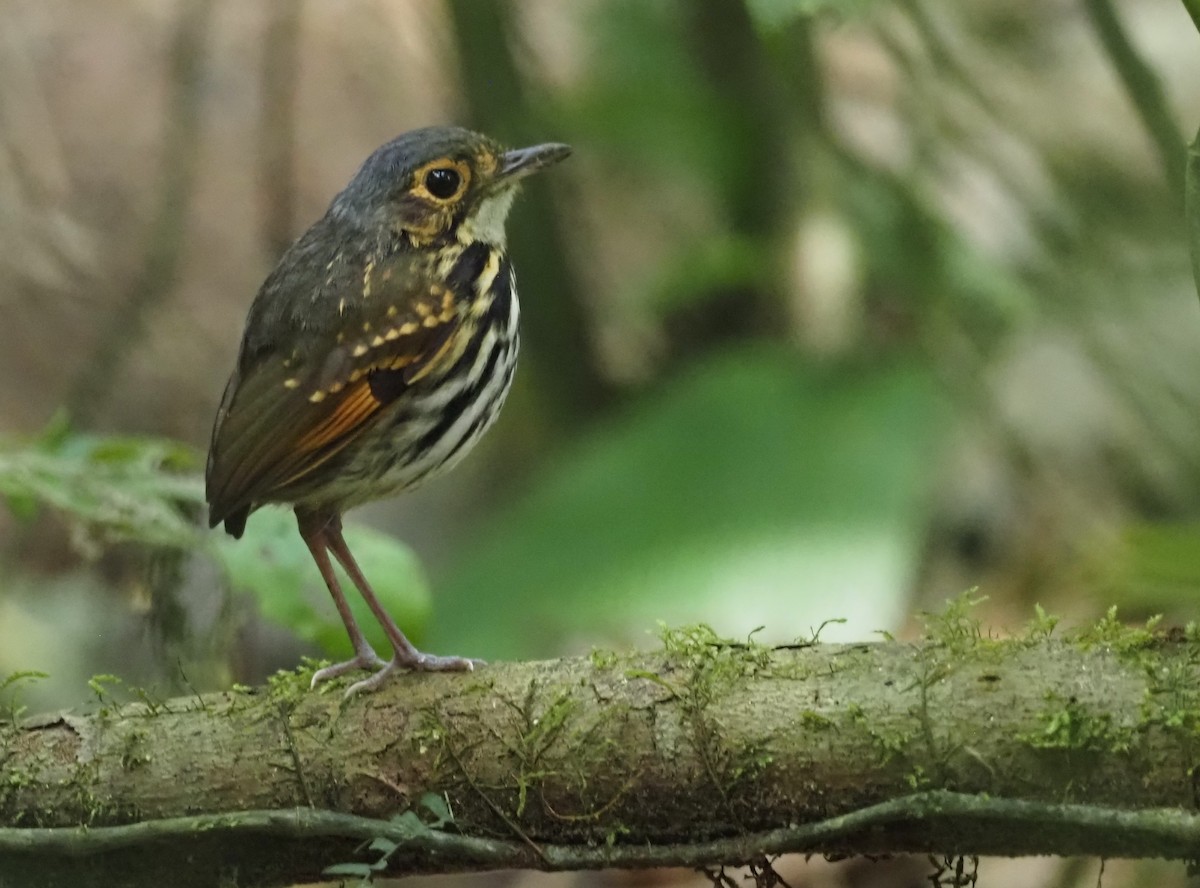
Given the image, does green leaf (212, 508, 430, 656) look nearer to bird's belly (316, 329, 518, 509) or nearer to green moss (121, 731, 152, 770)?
bird's belly (316, 329, 518, 509)

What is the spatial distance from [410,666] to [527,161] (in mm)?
1052

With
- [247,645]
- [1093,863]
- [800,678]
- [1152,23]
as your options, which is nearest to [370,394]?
[800,678]

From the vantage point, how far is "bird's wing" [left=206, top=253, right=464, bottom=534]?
2643mm

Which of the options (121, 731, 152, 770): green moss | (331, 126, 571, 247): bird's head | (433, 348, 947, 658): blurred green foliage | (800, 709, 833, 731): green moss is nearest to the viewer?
(800, 709, 833, 731): green moss

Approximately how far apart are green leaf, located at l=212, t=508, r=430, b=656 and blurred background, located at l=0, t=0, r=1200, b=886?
1 centimetres

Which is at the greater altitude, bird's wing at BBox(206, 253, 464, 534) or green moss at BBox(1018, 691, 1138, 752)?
bird's wing at BBox(206, 253, 464, 534)

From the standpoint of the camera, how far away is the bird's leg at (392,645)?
2.42 metres

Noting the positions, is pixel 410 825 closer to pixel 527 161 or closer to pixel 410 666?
pixel 410 666

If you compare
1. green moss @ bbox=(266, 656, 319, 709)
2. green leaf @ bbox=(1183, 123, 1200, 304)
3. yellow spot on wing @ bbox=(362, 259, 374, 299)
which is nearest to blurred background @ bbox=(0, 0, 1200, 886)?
green moss @ bbox=(266, 656, 319, 709)

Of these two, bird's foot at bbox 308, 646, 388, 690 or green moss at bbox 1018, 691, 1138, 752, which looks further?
bird's foot at bbox 308, 646, 388, 690

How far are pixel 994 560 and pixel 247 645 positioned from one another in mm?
3204

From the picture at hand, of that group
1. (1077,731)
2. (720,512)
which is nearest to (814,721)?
(1077,731)

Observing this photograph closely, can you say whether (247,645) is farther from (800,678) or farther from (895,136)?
(895,136)

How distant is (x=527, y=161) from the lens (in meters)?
2.94
